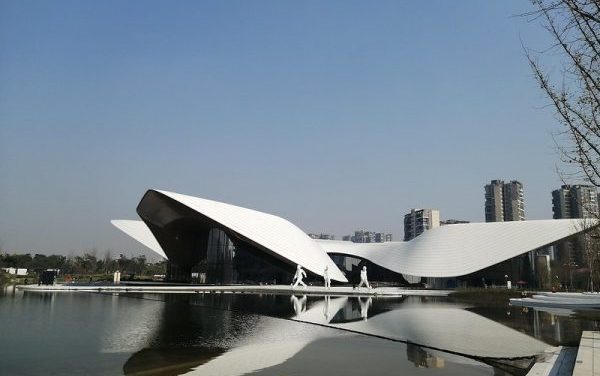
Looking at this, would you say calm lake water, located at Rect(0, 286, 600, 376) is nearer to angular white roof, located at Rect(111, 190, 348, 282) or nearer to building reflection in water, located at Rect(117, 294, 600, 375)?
building reflection in water, located at Rect(117, 294, 600, 375)

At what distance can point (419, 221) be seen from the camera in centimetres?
10762

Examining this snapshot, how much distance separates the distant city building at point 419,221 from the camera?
103 meters

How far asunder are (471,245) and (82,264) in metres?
55.1

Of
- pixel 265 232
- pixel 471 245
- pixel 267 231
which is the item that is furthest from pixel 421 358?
pixel 471 245

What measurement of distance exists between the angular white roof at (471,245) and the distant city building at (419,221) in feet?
160

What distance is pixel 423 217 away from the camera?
10581cm

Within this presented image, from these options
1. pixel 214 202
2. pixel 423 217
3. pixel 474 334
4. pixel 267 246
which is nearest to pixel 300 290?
pixel 267 246

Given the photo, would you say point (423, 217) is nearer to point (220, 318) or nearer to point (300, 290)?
point (300, 290)

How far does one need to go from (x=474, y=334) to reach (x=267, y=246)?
29905 millimetres

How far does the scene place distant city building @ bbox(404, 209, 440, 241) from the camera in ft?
338

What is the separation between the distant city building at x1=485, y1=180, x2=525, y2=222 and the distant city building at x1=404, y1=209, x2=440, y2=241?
14996 millimetres

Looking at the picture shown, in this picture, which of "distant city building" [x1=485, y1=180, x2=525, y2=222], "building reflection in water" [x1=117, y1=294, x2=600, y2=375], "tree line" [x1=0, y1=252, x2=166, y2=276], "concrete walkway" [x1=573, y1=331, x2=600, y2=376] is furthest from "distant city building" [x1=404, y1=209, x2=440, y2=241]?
"concrete walkway" [x1=573, y1=331, x2=600, y2=376]

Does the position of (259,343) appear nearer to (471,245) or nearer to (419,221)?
(471,245)

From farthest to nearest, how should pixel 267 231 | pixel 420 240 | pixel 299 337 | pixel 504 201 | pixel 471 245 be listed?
pixel 504 201 < pixel 420 240 < pixel 471 245 < pixel 267 231 < pixel 299 337
